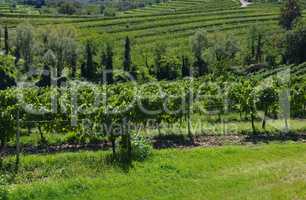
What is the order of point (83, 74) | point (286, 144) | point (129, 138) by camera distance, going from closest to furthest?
point (129, 138), point (286, 144), point (83, 74)

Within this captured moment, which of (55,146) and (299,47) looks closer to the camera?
(55,146)

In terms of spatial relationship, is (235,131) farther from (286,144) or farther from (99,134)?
(99,134)

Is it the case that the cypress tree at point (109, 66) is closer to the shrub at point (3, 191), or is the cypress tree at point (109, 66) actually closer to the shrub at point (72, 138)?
the shrub at point (72, 138)

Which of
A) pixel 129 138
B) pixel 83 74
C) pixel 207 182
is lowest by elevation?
pixel 207 182

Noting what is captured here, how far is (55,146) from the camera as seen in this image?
3378cm

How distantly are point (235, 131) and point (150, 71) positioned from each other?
49.2m

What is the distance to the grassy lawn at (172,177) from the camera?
21734mm

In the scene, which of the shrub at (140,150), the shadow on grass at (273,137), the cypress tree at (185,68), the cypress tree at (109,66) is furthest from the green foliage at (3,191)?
the cypress tree at (185,68)

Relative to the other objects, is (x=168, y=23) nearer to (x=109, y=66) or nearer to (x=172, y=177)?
(x=109, y=66)

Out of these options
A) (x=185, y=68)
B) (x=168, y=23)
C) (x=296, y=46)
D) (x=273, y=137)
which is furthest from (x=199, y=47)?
(x=273, y=137)

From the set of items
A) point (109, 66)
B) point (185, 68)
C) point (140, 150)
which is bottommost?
point (140, 150)

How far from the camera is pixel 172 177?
2405cm

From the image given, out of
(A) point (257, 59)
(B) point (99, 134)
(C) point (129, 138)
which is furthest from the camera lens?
(A) point (257, 59)

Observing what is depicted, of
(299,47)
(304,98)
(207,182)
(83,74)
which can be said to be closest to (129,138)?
(207,182)
